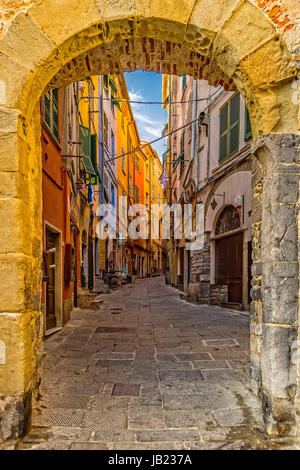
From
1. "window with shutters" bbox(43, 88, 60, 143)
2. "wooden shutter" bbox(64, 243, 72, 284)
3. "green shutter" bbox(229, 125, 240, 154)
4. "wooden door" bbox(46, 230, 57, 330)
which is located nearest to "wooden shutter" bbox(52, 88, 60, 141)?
"window with shutters" bbox(43, 88, 60, 143)

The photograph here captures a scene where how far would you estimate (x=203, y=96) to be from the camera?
33.1 ft

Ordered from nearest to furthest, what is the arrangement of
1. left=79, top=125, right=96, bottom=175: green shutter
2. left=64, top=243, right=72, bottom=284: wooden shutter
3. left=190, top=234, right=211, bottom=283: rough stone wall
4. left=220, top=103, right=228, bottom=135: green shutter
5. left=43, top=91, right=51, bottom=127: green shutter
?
left=43, top=91, right=51, bottom=127: green shutter → left=64, top=243, right=72, bottom=284: wooden shutter → left=220, top=103, right=228, bottom=135: green shutter → left=79, top=125, right=96, bottom=175: green shutter → left=190, top=234, right=211, bottom=283: rough stone wall

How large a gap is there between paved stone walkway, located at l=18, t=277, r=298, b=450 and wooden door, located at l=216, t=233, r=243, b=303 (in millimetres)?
2623

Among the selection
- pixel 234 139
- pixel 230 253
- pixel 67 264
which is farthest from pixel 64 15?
pixel 230 253

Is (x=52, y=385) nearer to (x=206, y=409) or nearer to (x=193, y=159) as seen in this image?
(x=206, y=409)

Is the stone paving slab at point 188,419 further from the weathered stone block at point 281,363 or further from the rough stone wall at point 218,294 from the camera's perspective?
the rough stone wall at point 218,294

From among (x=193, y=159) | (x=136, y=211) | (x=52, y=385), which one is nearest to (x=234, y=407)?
(x=52, y=385)

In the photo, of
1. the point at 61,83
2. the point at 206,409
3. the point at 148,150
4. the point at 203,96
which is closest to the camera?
the point at 206,409

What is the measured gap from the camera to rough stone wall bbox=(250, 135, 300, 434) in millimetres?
2264

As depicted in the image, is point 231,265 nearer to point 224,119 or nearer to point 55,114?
point 224,119

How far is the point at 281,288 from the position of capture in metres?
2.29

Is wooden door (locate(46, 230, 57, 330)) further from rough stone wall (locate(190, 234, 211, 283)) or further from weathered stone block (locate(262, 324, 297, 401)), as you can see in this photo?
rough stone wall (locate(190, 234, 211, 283))

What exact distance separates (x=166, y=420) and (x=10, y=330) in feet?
4.78

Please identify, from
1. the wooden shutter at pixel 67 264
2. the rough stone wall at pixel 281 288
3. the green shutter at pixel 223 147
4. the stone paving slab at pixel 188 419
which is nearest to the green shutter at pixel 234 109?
the green shutter at pixel 223 147
